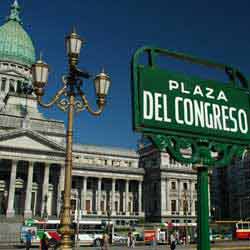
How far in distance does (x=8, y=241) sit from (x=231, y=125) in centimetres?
5735

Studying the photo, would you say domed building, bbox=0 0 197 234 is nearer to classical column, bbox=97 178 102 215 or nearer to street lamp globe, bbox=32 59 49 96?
classical column, bbox=97 178 102 215

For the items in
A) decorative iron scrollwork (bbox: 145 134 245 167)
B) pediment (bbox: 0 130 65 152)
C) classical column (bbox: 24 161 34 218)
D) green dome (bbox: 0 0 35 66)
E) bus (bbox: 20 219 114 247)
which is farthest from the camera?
green dome (bbox: 0 0 35 66)

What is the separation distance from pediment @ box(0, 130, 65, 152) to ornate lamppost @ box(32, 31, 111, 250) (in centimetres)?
5564

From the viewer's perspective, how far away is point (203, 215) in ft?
11.1

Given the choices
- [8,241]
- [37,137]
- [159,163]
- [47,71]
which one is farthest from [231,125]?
[159,163]

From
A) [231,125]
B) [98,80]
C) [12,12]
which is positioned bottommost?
[231,125]

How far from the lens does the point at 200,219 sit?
3.36 metres

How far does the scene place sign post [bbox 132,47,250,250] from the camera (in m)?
3.29

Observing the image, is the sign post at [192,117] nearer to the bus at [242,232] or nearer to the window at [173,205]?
the bus at [242,232]

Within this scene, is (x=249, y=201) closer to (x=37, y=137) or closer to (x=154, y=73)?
(x=37, y=137)

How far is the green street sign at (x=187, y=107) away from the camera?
329cm

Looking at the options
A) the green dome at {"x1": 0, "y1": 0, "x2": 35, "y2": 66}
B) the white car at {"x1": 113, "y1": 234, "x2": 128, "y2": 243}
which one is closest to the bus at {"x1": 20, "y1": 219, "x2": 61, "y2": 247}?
the white car at {"x1": 113, "y1": 234, "x2": 128, "y2": 243}

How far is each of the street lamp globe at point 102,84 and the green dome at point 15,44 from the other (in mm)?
86879

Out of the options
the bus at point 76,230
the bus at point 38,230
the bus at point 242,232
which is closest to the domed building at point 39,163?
the bus at point 76,230
